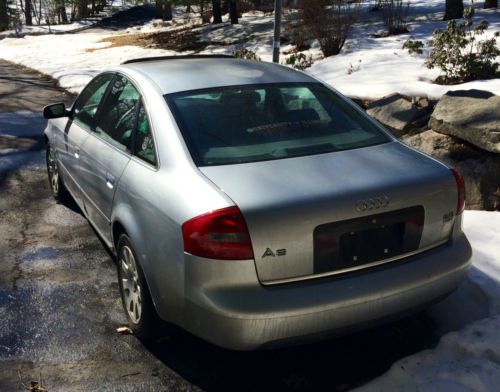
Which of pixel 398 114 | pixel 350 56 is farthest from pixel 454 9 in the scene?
pixel 398 114

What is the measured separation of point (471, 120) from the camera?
5.59 metres

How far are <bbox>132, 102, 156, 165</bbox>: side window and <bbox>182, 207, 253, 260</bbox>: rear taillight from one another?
0.74 metres

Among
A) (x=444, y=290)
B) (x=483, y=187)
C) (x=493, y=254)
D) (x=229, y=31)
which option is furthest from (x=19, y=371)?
(x=229, y=31)

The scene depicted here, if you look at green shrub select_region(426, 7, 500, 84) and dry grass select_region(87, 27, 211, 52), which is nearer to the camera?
green shrub select_region(426, 7, 500, 84)

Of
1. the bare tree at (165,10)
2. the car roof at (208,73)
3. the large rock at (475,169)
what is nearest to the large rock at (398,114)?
the large rock at (475,169)

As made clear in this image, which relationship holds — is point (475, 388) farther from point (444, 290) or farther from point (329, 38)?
point (329, 38)

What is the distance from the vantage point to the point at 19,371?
10.2ft

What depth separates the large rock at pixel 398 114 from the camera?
263 inches

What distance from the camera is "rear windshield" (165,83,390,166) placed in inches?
123

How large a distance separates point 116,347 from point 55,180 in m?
2.91

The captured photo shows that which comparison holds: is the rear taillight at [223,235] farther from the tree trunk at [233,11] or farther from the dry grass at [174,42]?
the tree trunk at [233,11]

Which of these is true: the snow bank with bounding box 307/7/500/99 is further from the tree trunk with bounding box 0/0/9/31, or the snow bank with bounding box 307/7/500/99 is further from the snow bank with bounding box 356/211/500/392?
the tree trunk with bounding box 0/0/9/31

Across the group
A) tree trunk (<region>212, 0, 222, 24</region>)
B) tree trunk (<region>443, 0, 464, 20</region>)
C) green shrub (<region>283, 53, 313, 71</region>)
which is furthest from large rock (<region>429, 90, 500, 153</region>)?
tree trunk (<region>212, 0, 222, 24</region>)

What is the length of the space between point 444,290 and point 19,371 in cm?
237
